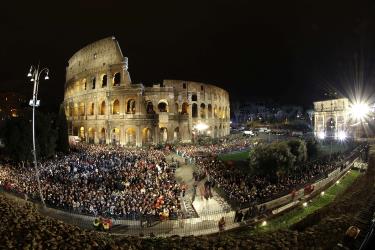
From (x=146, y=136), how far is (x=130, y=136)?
8.92 feet

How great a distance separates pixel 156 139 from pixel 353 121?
55849mm

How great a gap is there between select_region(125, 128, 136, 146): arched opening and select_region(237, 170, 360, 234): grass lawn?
30695 millimetres

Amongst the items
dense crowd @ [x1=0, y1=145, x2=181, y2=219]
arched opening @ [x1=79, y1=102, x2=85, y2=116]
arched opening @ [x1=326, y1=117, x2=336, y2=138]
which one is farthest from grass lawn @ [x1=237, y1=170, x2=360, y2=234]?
arched opening @ [x1=326, y1=117, x2=336, y2=138]

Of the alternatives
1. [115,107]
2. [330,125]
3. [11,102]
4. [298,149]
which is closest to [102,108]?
[115,107]

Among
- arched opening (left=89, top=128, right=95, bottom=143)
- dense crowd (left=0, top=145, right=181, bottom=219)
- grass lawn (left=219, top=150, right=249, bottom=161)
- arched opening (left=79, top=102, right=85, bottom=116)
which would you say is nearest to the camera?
dense crowd (left=0, top=145, right=181, bottom=219)

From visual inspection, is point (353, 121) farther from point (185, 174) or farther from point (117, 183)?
point (117, 183)

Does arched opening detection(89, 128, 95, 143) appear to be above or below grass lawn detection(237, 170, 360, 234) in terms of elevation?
above

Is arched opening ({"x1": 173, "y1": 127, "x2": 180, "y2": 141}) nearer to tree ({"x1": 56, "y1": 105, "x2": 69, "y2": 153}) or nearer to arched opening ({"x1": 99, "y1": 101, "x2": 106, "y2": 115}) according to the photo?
arched opening ({"x1": 99, "y1": 101, "x2": 106, "y2": 115})

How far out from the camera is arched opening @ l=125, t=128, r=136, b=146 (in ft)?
151

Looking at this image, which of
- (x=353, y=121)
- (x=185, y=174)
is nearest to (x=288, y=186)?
(x=185, y=174)

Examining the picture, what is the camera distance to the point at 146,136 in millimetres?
47594

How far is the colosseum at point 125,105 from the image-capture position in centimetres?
4506

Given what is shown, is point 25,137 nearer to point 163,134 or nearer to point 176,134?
point 163,134

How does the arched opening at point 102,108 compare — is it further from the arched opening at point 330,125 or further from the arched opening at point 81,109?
the arched opening at point 330,125
